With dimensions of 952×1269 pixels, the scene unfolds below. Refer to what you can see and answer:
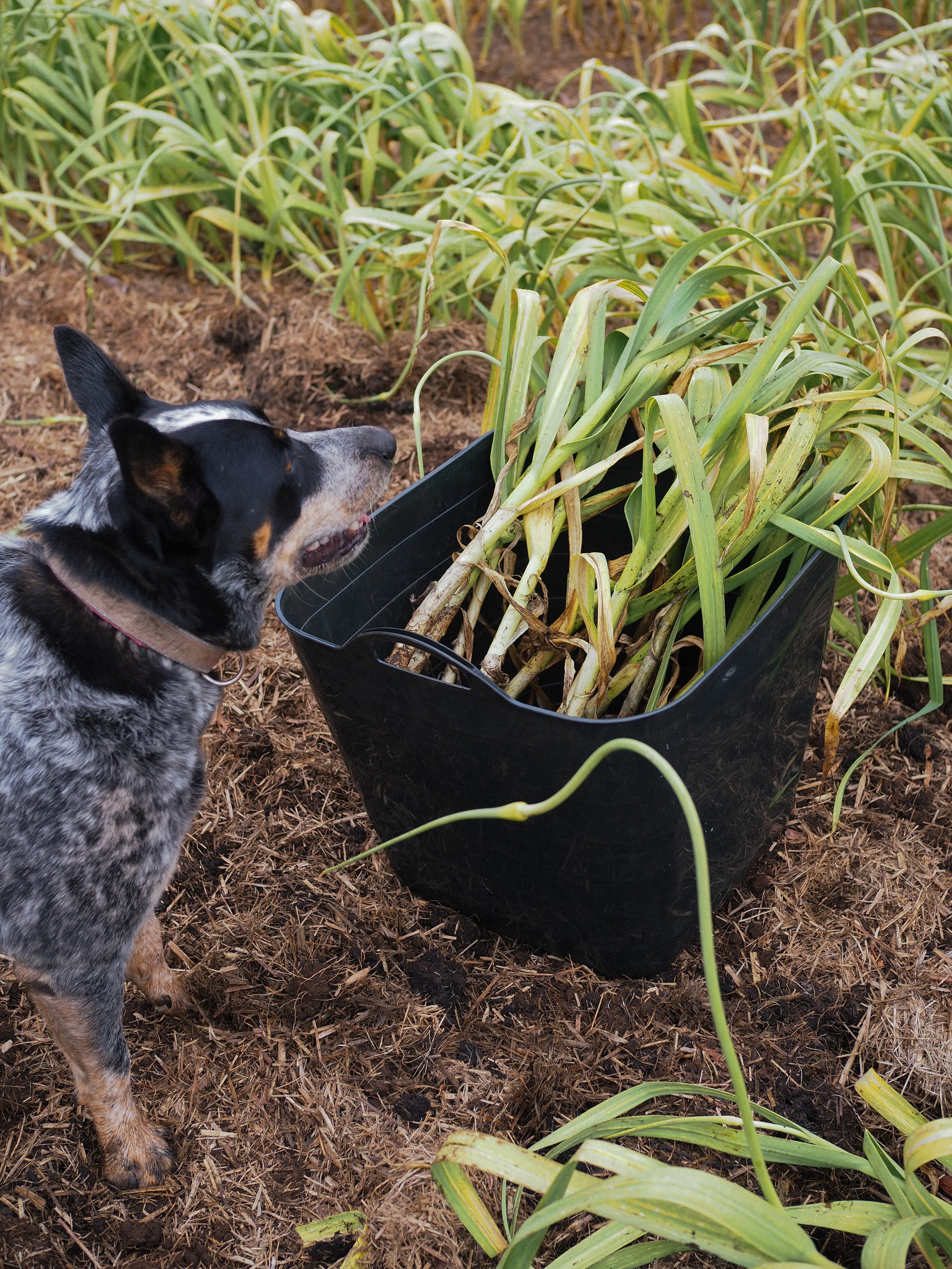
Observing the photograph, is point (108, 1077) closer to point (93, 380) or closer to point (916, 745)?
point (93, 380)

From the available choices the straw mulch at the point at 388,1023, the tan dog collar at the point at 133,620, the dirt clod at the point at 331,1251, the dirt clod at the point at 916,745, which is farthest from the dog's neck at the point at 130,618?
the dirt clod at the point at 916,745

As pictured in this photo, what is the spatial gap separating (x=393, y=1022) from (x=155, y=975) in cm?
47

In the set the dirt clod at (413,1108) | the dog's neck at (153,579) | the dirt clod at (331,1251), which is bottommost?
the dirt clod at (331,1251)

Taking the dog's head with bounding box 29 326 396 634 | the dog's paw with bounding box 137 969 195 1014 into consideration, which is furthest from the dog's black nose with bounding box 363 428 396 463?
the dog's paw with bounding box 137 969 195 1014

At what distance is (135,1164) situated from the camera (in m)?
1.59

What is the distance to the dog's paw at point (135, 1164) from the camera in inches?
62.5

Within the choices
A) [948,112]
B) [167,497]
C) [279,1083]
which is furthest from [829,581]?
[948,112]

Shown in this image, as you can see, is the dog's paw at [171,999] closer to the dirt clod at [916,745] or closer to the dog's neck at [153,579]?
the dog's neck at [153,579]

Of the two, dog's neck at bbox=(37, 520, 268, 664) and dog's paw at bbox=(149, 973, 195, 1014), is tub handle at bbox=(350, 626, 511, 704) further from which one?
dog's paw at bbox=(149, 973, 195, 1014)

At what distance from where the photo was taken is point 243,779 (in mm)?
2201

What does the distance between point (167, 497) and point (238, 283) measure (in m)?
1.95

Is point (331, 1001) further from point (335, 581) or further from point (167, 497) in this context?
point (167, 497)

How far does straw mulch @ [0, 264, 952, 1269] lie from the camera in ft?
5.07

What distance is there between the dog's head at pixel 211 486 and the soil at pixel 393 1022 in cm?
69
